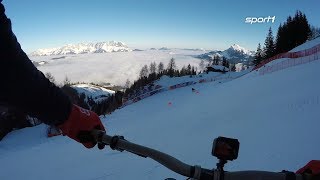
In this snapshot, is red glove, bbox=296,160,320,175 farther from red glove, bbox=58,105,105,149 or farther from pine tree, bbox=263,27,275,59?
pine tree, bbox=263,27,275,59

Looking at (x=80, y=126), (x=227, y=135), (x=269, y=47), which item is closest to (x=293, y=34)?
(x=269, y=47)

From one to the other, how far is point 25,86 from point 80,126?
0.56 meters

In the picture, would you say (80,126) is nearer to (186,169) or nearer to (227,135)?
(186,169)

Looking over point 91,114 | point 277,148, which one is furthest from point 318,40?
point 91,114

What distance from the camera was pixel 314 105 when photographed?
40.1ft

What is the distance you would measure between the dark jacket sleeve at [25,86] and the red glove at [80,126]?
0.18 feet

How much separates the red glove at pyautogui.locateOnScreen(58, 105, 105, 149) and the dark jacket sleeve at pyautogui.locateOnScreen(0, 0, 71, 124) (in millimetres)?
55

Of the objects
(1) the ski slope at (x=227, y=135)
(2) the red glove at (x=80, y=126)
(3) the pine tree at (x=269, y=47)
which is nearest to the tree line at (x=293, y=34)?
(3) the pine tree at (x=269, y=47)

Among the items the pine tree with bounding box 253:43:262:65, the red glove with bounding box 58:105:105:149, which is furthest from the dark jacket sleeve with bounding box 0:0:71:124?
the pine tree with bounding box 253:43:262:65

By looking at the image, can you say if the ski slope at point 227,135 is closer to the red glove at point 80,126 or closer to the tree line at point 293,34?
the red glove at point 80,126

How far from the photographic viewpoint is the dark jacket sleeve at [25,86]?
1796 millimetres

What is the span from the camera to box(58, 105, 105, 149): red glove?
92.1 inches

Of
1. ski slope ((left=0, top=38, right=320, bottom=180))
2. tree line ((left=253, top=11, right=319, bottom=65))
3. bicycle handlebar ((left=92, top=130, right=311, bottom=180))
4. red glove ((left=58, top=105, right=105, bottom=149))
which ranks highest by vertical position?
tree line ((left=253, top=11, right=319, bottom=65))

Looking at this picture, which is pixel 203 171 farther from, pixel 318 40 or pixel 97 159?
pixel 318 40
